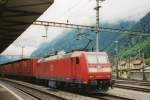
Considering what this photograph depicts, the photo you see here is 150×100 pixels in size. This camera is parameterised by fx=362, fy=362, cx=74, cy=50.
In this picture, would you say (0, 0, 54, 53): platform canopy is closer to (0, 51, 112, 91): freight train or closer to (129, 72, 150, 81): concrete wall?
(0, 51, 112, 91): freight train

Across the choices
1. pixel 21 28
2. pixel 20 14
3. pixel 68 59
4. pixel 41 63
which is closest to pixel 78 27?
pixel 41 63

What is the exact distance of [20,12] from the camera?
14648 millimetres

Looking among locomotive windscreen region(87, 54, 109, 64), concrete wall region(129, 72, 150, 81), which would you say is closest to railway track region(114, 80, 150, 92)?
locomotive windscreen region(87, 54, 109, 64)

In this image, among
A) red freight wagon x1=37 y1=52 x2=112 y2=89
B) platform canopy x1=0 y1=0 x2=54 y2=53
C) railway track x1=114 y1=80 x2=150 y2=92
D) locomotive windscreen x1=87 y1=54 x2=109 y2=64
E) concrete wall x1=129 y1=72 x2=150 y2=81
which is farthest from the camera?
concrete wall x1=129 y1=72 x2=150 y2=81

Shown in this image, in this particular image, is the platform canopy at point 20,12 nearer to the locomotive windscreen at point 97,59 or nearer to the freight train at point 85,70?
the freight train at point 85,70

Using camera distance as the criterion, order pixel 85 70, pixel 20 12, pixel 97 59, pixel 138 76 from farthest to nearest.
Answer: pixel 138 76, pixel 97 59, pixel 85 70, pixel 20 12

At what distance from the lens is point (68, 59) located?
25312mm

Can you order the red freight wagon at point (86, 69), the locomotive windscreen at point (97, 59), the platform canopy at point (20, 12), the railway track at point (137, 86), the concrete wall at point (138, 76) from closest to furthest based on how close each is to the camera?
the platform canopy at point (20, 12), the red freight wagon at point (86, 69), the locomotive windscreen at point (97, 59), the railway track at point (137, 86), the concrete wall at point (138, 76)

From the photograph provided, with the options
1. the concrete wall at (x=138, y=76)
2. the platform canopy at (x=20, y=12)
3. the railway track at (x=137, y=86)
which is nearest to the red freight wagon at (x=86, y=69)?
the railway track at (x=137, y=86)

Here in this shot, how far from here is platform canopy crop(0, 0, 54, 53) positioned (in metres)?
12.7

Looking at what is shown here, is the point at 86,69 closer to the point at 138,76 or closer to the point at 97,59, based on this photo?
the point at 97,59

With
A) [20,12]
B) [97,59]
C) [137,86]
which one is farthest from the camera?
[137,86]

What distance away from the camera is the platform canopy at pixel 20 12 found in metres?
12.7

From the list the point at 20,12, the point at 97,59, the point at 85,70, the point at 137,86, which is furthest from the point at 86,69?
the point at 137,86
